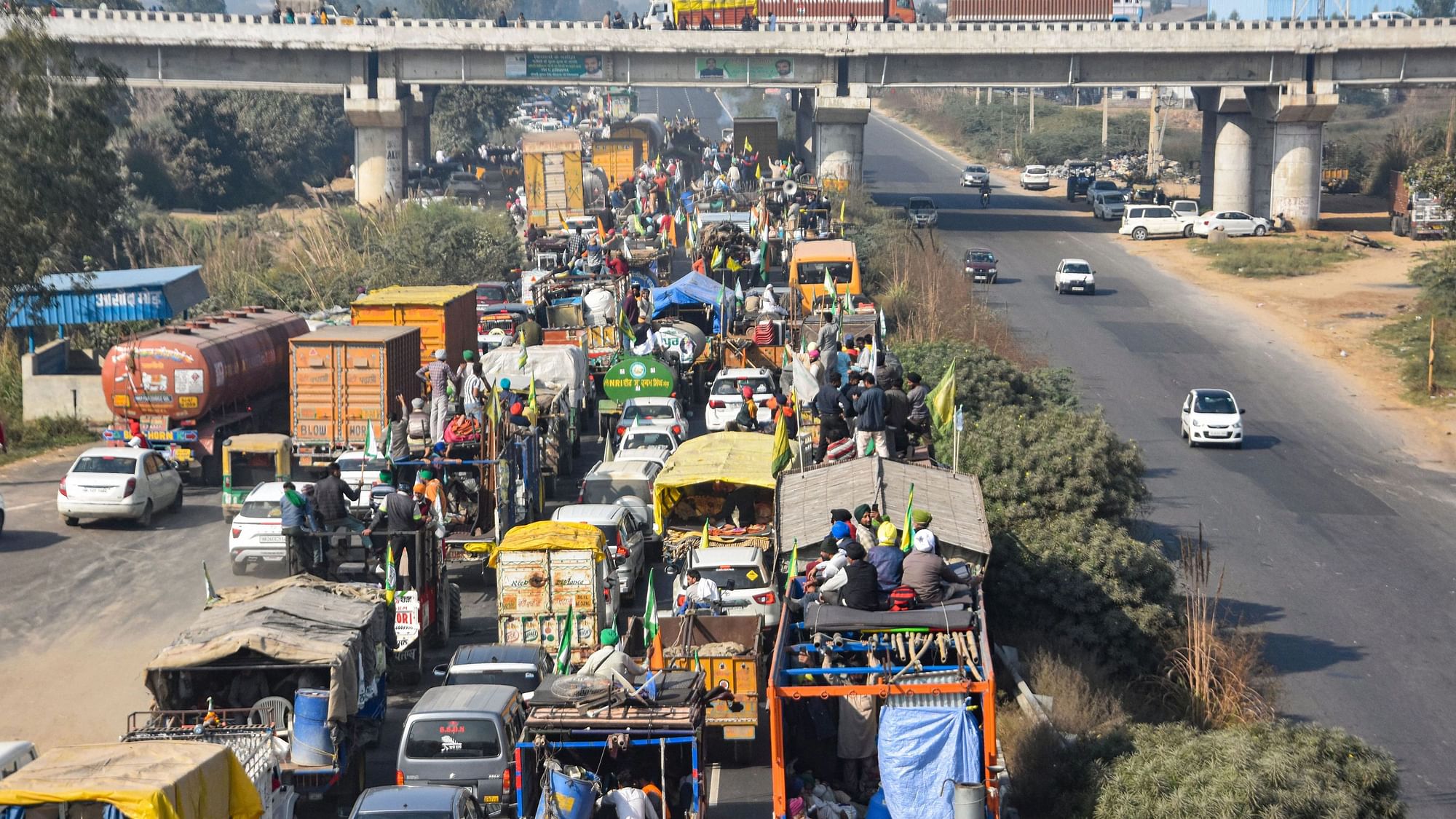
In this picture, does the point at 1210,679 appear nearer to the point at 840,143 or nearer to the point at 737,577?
the point at 737,577

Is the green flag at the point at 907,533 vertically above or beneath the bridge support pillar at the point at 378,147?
beneath

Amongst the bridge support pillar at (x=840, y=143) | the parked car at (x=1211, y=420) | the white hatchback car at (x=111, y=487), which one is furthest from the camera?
the bridge support pillar at (x=840, y=143)

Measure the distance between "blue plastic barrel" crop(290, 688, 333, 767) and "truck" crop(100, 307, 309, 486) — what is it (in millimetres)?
15163

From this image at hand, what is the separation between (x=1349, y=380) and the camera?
151 ft

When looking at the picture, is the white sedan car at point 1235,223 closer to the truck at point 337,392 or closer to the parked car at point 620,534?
the truck at point 337,392

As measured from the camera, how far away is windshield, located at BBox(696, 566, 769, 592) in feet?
66.5

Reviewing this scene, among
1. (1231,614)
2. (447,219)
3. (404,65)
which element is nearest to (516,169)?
(404,65)

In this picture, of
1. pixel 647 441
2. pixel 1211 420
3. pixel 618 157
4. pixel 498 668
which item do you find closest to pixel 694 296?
pixel 647 441

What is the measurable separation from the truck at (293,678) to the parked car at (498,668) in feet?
3.08

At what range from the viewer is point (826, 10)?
75250 millimetres

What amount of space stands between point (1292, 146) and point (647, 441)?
4958 centimetres

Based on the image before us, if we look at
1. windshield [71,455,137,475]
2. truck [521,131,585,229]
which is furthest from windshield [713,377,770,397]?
truck [521,131,585,229]

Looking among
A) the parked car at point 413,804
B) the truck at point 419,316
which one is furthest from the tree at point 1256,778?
the truck at point 419,316

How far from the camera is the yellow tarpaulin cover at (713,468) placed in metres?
23.5
